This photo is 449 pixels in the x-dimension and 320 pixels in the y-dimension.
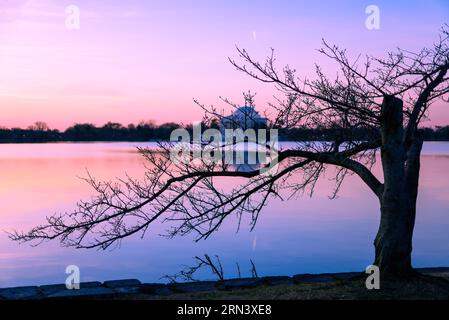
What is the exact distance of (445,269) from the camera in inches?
358

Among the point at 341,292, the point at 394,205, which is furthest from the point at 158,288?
the point at 394,205

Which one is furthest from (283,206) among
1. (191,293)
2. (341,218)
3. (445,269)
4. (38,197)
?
(191,293)

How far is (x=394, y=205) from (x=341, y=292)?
1.36 m

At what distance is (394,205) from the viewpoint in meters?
7.36

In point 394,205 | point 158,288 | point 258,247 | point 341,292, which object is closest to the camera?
point 341,292

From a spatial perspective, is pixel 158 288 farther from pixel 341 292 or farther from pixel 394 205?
pixel 394 205

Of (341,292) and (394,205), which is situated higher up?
(394,205)

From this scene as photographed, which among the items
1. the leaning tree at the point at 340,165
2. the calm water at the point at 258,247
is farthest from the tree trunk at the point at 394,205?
the calm water at the point at 258,247

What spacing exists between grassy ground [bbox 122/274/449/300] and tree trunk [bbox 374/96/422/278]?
0.94ft

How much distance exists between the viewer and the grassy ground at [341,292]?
22.0ft

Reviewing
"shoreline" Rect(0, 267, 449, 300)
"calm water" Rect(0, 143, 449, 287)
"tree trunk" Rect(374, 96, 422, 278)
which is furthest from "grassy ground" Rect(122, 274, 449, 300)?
"calm water" Rect(0, 143, 449, 287)

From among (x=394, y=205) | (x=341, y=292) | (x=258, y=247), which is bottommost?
(x=258, y=247)

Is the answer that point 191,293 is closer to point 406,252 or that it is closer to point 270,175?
point 270,175

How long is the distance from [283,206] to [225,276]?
1503 cm
